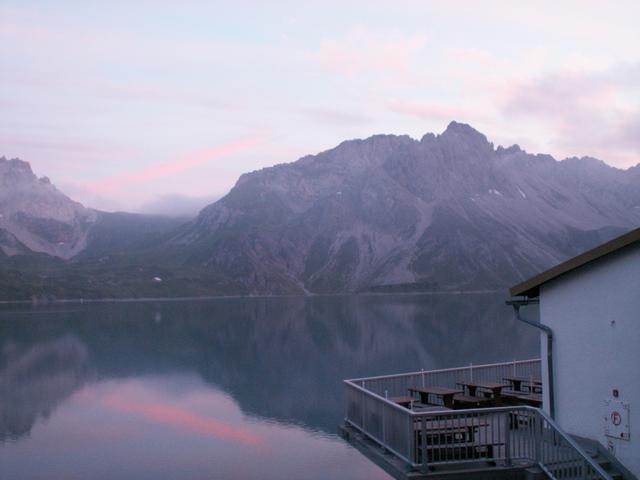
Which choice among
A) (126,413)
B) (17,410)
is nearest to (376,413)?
(126,413)

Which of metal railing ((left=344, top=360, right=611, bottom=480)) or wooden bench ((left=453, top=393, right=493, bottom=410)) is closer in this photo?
metal railing ((left=344, top=360, right=611, bottom=480))

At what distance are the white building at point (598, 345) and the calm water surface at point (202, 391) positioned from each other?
662 inches

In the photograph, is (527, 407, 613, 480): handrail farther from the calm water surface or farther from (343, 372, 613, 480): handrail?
the calm water surface

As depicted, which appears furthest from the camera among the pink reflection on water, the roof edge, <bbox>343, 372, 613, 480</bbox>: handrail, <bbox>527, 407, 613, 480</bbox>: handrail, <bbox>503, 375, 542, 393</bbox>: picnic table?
the pink reflection on water

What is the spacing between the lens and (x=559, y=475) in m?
15.0

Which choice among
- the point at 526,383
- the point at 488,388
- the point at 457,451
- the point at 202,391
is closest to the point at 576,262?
the point at 457,451

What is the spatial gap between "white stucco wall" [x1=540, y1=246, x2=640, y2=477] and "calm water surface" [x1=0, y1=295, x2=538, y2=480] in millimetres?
16957

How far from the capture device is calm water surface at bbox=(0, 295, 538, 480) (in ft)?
117

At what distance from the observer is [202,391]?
57.4m

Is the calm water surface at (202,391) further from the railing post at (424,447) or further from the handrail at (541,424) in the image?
the railing post at (424,447)

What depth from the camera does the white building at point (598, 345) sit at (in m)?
15.4

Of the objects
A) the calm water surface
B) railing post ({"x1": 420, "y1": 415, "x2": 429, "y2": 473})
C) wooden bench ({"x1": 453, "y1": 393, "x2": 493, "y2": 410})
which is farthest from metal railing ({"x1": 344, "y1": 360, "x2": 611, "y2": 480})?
the calm water surface

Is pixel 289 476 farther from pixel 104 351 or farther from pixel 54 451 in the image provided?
pixel 104 351

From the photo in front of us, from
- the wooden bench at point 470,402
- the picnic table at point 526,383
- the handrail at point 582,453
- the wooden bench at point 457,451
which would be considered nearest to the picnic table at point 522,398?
the wooden bench at point 470,402
